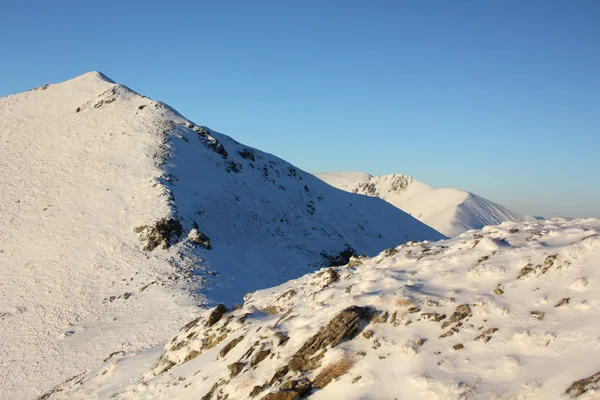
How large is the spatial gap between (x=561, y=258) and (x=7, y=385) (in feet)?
89.9

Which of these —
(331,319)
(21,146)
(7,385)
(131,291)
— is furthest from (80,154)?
(331,319)

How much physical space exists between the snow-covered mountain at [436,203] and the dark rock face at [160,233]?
255 feet

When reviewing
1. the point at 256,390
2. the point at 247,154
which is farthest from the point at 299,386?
the point at 247,154

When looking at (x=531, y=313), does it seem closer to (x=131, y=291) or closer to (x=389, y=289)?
(x=389, y=289)

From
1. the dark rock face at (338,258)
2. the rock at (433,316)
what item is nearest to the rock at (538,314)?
the rock at (433,316)

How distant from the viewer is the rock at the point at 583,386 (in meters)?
8.53

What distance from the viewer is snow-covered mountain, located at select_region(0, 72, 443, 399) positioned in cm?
3075

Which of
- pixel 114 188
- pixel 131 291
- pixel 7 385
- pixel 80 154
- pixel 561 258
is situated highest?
pixel 80 154

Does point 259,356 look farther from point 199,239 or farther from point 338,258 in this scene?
point 338,258

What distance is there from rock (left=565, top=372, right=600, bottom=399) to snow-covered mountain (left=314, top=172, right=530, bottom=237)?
101m

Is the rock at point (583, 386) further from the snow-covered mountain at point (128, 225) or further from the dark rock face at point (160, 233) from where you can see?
the dark rock face at point (160, 233)

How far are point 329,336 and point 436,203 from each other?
125 meters

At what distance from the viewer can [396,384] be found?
1076 cm

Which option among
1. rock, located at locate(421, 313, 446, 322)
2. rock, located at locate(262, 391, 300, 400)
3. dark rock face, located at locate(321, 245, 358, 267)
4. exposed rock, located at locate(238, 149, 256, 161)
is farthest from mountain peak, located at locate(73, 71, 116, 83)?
rock, located at locate(421, 313, 446, 322)
